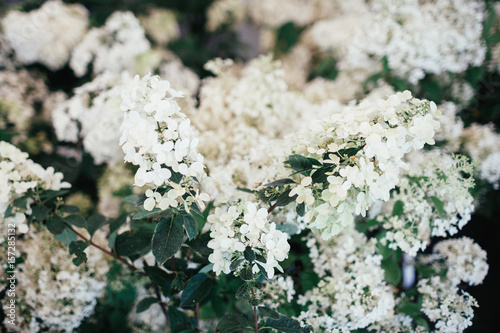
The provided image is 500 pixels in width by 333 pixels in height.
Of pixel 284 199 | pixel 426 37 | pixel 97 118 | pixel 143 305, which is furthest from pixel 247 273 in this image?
pixel 426 37

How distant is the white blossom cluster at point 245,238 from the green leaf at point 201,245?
73mm

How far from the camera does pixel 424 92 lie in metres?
1.26

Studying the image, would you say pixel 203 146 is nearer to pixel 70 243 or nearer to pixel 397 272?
pixel 70 243

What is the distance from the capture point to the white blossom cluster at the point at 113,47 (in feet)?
4.25

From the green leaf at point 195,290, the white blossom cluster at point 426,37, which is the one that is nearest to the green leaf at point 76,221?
the green leaf at point 195,290

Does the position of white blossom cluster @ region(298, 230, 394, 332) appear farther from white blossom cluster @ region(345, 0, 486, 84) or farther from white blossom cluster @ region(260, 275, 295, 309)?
white blossom cluster @ region(345, 0, 486, 84)

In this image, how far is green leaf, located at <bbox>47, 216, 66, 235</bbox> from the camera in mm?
684

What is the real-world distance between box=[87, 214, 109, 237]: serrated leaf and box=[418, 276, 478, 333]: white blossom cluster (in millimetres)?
782

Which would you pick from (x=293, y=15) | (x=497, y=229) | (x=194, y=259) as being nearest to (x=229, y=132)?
(x=194, y=259)

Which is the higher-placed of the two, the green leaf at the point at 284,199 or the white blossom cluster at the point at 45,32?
the white blossom cluster at the point at 45,32

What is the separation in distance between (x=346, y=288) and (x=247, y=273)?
29 cm

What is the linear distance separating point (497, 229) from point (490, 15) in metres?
0.76

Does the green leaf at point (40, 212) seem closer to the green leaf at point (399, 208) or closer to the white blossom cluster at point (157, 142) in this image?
the white blossom cluster at point (157, 142)

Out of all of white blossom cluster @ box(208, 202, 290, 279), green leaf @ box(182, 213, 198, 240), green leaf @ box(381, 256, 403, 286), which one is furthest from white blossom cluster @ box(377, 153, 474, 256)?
green leaf @ box(182, 213, 198, 240)
